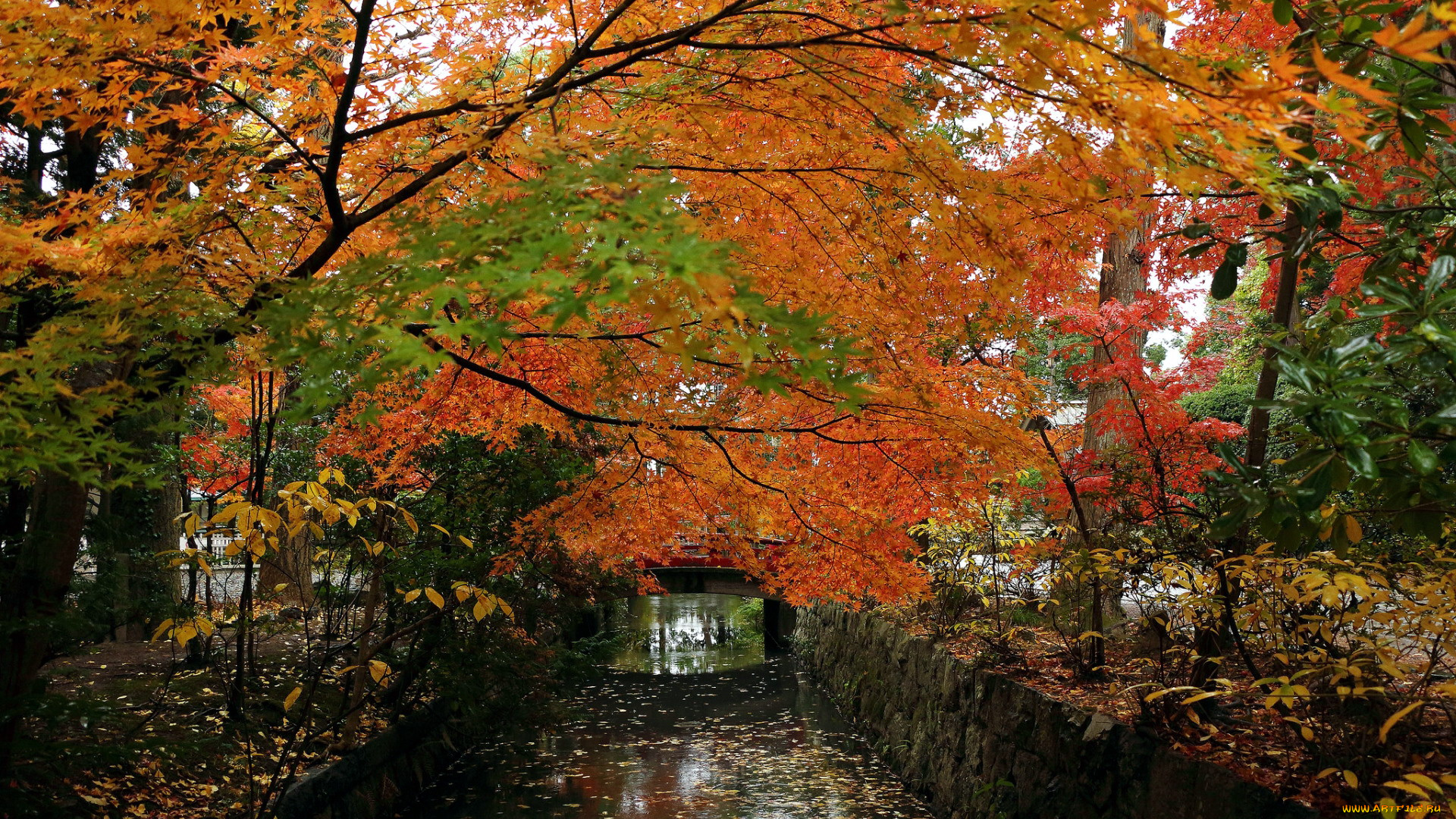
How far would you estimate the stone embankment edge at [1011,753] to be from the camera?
3.98 metres

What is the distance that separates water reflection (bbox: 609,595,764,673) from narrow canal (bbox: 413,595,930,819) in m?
1.39

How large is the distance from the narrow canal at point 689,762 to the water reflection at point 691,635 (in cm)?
139

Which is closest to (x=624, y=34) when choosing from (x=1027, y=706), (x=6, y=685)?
(x=6, y=685)

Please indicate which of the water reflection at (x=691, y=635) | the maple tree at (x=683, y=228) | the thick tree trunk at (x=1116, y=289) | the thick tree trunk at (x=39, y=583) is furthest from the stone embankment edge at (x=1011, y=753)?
the water reflection at (x=691, y=635)

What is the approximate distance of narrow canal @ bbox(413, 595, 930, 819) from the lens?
301 inches

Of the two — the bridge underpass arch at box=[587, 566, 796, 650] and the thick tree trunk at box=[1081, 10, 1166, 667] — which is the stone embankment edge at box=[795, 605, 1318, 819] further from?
the bridge underpass arch at box=[587, 566, 796, 650]

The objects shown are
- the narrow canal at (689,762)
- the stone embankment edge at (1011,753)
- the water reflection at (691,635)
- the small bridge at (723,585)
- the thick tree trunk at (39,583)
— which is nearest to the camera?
the thick tree trunk at (39,583)

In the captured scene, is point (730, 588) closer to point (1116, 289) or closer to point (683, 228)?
point (1116, 289)

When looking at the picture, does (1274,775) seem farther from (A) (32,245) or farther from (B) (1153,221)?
(B) (1153,221)

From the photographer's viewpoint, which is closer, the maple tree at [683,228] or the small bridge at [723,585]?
the maple tree at [683,228]

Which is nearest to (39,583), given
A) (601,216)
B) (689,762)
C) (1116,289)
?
(601,216)

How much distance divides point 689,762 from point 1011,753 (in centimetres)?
444

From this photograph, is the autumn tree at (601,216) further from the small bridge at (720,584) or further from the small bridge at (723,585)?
the small bridge at (723,585)

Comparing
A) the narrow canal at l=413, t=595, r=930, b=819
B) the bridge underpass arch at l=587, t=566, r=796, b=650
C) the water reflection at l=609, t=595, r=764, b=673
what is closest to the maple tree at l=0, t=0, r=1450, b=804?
the narrow canal at l=413, t=595, r=930, b=819
